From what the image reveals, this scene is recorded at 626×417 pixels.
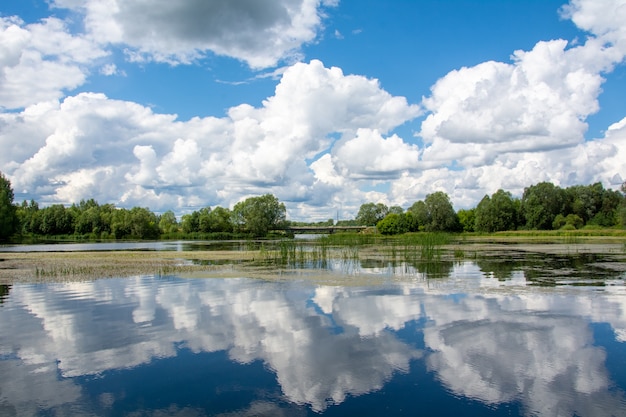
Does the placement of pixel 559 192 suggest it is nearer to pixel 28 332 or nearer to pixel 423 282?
pixel 423 282

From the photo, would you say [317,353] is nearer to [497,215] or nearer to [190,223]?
[497,215]

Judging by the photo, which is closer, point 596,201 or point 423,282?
point 423,282

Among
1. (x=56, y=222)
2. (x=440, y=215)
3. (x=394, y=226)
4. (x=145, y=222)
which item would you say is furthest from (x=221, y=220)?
(x=440, y=215)

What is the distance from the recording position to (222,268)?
2714cm

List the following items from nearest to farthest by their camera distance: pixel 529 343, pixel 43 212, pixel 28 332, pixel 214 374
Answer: pixel 214 374 → pixel 529 343 → pixel 28 332 → pixel 43 212

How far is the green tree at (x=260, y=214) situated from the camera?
133m

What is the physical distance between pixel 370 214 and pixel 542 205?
72.8 m

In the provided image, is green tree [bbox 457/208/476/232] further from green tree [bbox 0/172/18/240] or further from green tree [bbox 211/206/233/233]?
green tree [bbox 0/172/18/240]

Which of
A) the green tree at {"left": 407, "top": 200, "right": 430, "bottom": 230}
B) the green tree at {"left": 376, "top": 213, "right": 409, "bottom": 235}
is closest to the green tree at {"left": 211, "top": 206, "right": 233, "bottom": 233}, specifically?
the green tree at {"left": 376, "top": 213, "right": 409, "bottom": 235}

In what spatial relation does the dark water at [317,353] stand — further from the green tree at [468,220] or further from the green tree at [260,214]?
the green tree at [260,214]

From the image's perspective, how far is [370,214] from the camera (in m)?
174

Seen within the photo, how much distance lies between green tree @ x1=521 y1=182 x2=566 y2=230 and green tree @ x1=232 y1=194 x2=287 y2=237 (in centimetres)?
6728

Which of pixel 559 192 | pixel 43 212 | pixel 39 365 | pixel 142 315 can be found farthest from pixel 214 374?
pixel 43 212

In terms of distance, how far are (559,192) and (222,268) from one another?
10927 centimetres
